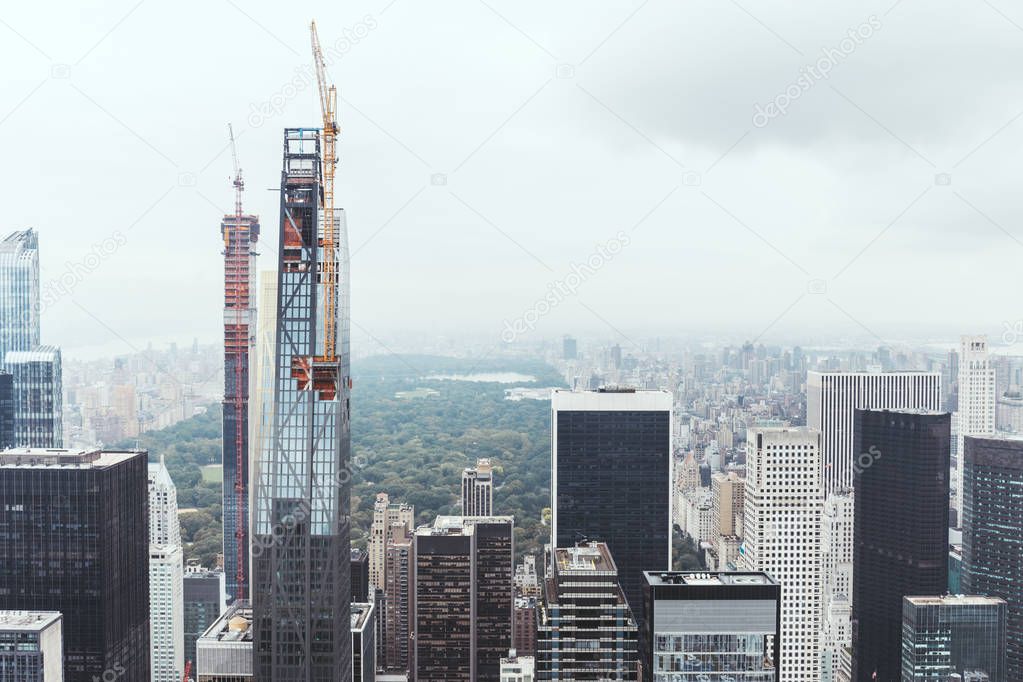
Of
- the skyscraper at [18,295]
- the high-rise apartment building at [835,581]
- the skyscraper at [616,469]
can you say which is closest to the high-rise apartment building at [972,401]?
the high-rise apartment building at [835,581]

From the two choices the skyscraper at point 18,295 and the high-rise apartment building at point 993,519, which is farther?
the skyscraper at point 18,295

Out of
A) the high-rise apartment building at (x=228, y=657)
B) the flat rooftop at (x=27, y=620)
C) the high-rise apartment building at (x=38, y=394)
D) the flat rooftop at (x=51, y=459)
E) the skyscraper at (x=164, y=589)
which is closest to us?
the high-rise apartment building at (x=228, y=657)

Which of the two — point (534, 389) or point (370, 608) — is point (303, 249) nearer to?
point (370, 608)

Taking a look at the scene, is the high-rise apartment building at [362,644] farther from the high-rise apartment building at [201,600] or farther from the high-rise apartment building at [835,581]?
the high-rise apartment building at [835,581]

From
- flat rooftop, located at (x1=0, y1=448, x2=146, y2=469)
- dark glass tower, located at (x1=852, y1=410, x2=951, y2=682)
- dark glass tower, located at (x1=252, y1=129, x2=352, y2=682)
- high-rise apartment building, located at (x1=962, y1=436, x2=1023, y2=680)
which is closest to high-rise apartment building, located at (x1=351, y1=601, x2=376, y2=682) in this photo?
dark glass tower, located at (x1=252, y1=129, x2=352, y2=682)

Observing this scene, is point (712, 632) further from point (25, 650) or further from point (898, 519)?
point (898, 519)

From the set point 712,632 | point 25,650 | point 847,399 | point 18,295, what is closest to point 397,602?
point 25,650

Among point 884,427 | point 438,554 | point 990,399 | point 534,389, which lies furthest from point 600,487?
point 990,399
